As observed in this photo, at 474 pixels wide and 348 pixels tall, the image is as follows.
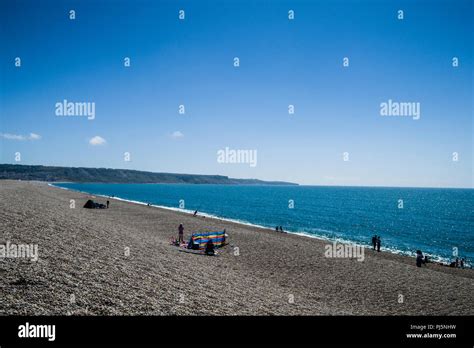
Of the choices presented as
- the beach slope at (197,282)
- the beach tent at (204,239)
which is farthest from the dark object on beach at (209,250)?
the beach tent at (204,239)

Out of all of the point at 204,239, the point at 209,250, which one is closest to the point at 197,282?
the point at 209,250

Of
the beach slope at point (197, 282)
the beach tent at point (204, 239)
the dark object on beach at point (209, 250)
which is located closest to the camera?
the beach slope at point (197, 282)

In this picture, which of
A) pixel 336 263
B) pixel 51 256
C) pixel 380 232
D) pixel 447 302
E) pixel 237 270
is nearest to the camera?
pixel 51 256

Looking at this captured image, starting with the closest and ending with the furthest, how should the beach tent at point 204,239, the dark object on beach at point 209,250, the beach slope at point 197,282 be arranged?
the beach slope at point 197,282 < the dark object on beach at point 209,250 < the beach tent at point 204,239

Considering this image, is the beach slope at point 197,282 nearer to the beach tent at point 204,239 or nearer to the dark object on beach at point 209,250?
the dark object on beach at point 209,250

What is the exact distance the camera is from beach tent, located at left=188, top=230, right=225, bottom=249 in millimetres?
26688

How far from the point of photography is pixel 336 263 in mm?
24906

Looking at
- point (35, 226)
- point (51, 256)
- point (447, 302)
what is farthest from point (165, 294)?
point (447, 302)

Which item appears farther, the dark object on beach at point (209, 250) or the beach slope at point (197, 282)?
A: the dark object on beach at point (209, 250)

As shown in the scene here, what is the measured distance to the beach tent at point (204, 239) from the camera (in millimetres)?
26688

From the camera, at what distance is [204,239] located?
1081 inches
